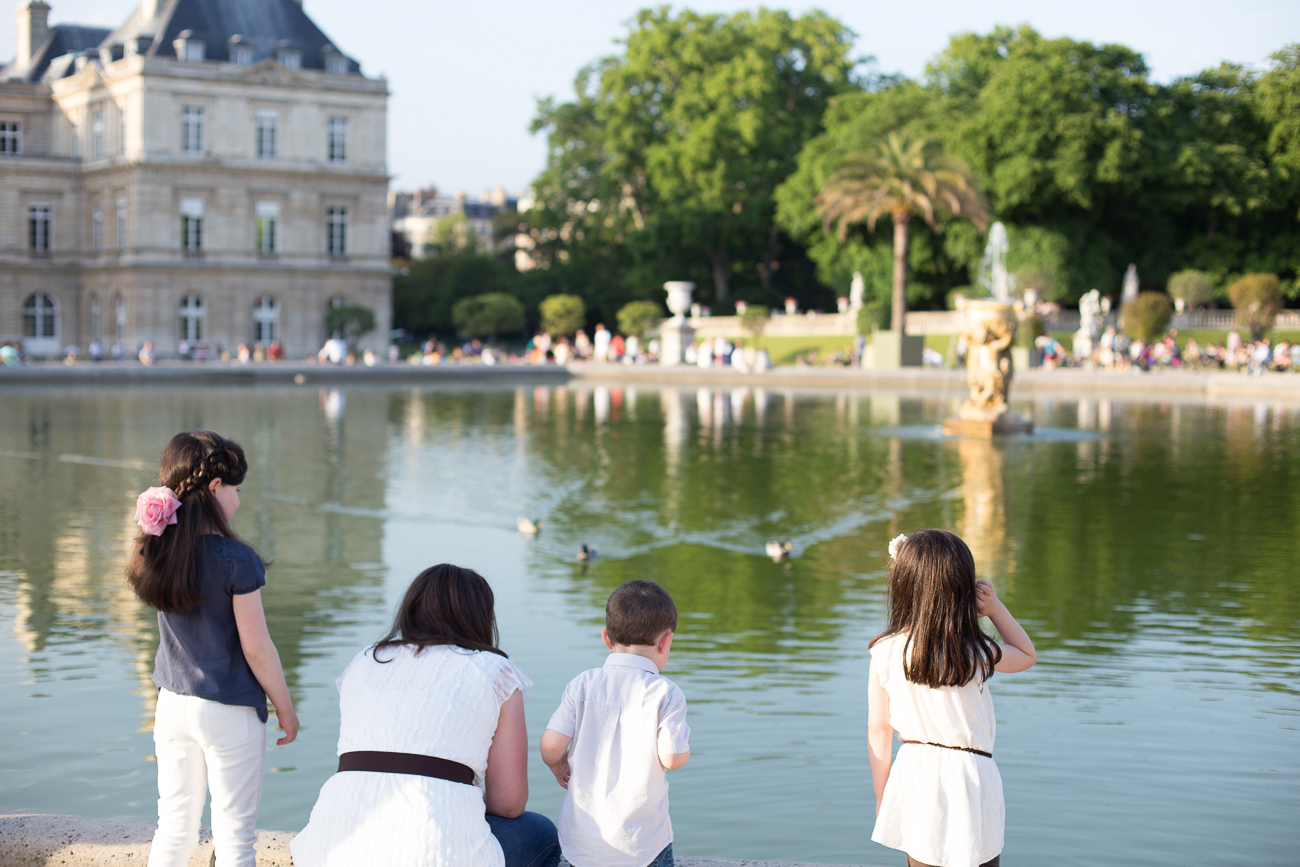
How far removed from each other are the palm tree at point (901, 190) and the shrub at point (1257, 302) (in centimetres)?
928

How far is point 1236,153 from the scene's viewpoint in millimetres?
52906

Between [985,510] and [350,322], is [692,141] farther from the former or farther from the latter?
[985,510]

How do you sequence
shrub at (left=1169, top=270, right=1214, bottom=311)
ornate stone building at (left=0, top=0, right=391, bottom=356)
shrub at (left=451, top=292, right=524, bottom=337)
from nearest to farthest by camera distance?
shrub at (left=1169, top=270, right=1214, bottom=311) → ornate stone building at (left=0, top=0, right=391, bottom=356) → shrub at (left=451, top=292, right=524, bottom=337)

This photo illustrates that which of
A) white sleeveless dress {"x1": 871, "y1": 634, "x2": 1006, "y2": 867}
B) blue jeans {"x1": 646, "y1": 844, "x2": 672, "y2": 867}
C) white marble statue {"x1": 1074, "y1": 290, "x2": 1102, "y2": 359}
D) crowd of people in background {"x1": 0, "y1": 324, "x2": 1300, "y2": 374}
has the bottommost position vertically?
blue jeans {"x1": 646, "y1": 844, "x2": 672, "y2": 867}

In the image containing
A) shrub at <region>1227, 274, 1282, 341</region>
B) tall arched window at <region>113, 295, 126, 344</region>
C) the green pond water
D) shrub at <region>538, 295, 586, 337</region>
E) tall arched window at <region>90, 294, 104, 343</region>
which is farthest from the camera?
tall arched window at <region>90, 294, 104, 343</region>

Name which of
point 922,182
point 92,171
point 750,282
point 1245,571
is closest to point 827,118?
point 750,282

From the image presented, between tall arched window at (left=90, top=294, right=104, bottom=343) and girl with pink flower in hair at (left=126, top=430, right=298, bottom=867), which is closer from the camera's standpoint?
girl with pink flower in hair at (left=126, top=430, right=298, bottom=867)

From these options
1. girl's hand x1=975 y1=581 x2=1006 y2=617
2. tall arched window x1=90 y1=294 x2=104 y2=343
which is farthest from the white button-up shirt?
tall arched window x1=90 y1=294 x2=104 y2=343

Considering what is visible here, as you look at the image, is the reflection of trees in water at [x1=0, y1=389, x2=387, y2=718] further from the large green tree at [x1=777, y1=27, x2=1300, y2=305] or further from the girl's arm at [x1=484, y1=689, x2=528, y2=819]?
the large green tree at [x1=777, y1=27, x2=1300, y2=305]

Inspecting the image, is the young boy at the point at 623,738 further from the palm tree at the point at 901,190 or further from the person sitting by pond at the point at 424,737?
the palm tree at the point at 901,190

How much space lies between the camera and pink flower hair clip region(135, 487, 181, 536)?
153 inches

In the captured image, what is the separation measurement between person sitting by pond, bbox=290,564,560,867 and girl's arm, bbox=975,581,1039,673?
4.14ft

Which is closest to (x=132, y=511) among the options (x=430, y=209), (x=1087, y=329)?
(x=1087, y=329)

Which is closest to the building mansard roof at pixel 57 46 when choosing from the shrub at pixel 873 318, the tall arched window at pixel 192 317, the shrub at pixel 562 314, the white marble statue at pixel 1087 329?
the tall arched window at pixel 192 317
